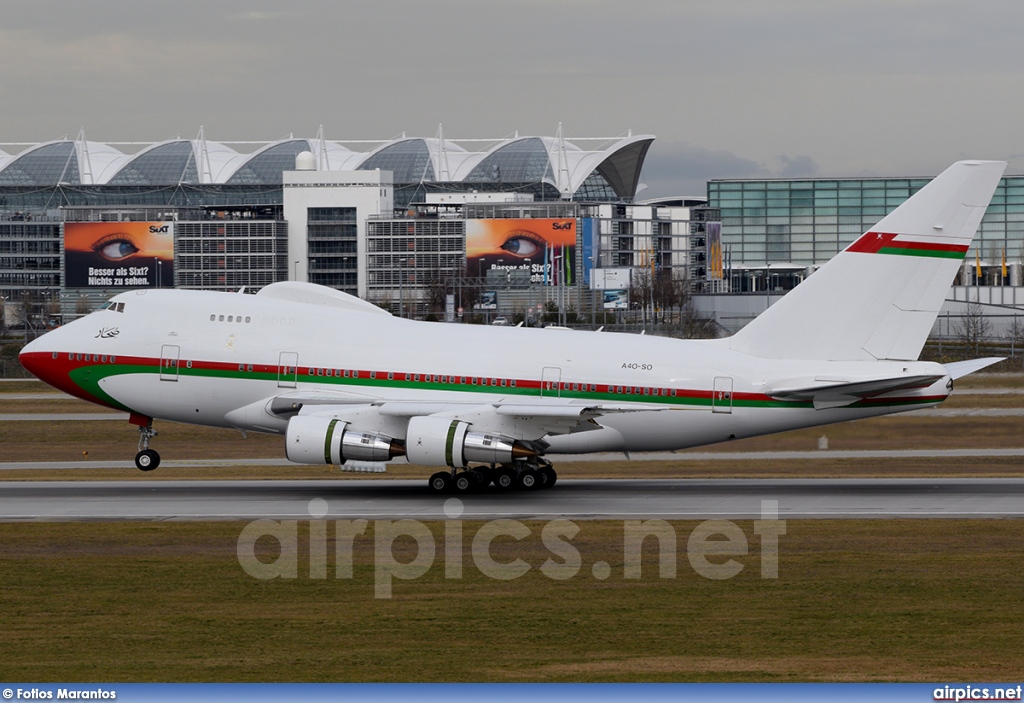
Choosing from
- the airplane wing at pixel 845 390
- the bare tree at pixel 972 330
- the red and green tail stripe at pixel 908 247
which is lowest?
the airplane wing at pixel 845 390

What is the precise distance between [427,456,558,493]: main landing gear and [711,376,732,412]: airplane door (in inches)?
208

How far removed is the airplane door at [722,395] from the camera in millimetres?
38688

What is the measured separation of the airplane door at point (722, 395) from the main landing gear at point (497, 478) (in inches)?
208

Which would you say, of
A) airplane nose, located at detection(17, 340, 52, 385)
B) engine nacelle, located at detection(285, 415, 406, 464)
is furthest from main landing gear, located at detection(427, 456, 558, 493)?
airplane nose, located at detection(17, 340, 52, 385)

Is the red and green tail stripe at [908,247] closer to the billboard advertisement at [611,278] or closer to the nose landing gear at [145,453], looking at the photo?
the nose landing gear at [145,453]

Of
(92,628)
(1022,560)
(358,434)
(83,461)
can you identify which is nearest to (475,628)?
(92,628)

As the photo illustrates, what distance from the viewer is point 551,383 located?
38.8 m

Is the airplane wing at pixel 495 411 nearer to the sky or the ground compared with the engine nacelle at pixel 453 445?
nearer to the sky

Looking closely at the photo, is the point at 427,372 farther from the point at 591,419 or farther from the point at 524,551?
the point at 524,551

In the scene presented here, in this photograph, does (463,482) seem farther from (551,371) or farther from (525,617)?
(525,617)

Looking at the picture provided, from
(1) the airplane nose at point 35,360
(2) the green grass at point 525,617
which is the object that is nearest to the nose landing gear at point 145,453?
(1) the airplane nose at point 35,360

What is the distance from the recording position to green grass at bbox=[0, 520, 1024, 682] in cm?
2006

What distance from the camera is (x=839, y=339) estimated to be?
127 feet

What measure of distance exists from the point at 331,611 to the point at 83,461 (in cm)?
3171
